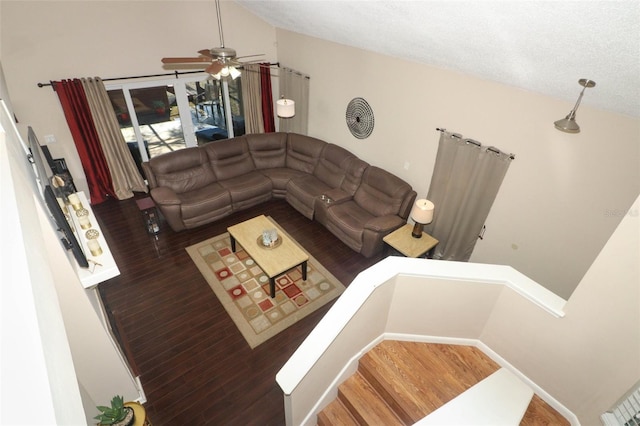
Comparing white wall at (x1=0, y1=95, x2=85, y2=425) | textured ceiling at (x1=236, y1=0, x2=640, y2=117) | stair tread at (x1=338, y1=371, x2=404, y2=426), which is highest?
textured ceiling at (x1=236, y1=0, x2=640, y2=117)

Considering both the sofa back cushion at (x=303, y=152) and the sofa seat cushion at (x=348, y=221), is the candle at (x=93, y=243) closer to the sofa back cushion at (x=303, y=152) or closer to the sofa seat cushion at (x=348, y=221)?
the sofa seat cushion at (x=348, y=221)

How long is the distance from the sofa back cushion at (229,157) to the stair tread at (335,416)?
13.8 feet

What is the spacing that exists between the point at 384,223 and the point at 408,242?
1.42ft

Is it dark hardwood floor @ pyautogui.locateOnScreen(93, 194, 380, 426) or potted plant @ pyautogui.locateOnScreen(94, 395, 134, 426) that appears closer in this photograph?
potted plant @ pyautogui.locateOnScreen(94, 395, 134, 426)

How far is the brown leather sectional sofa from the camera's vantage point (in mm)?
5055

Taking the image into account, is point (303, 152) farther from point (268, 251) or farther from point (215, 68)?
point (215, 68)

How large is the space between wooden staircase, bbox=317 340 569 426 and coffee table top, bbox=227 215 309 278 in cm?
156

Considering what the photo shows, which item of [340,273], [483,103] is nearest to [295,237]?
[340,273]

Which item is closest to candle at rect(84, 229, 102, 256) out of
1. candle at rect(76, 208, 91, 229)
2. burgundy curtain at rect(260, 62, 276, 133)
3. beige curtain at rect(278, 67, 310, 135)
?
candle at rect(76, 208, 91, 229)

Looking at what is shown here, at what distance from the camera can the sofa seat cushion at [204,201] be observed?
17.2 feet

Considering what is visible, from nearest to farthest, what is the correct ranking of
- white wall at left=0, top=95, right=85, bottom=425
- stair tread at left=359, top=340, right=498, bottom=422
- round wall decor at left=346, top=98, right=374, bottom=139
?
1. white wall at left=0, top=95, right=85, bottom=425
2. stair tread at left=359, top=340, right=498, bottom=422
3. round wall decor at left=346, top=98, right=374, bottom=139

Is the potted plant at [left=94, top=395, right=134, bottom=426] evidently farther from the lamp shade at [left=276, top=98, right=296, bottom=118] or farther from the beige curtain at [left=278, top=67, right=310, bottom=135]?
the beige curtain at [left=278, top=67, right=310, bottom=135]

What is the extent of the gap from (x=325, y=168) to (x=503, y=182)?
298cm

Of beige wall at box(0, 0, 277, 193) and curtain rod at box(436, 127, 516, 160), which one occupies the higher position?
beige wall at box(0, 0, 277, 193)
